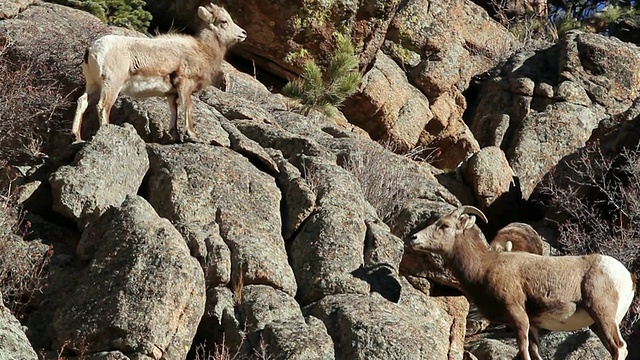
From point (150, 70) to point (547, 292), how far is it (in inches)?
191

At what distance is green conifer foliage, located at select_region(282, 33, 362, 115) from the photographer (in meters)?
17.7

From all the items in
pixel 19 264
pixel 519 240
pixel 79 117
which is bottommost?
pixel 19 264

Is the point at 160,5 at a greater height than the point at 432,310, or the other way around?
the point at 432,310

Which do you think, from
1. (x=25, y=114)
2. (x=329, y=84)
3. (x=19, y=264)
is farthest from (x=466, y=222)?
(x=329, y=84)

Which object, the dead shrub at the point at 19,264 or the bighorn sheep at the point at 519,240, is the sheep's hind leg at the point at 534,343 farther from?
the dead shrub at the point at 19,264

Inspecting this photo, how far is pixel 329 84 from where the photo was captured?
707 inches

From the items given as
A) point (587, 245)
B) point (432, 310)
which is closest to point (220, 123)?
point (432, 310)

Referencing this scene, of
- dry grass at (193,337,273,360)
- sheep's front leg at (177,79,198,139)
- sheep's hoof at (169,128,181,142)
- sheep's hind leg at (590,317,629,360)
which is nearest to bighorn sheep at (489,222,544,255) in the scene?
sheep's hind leg at (590,317,629,360)

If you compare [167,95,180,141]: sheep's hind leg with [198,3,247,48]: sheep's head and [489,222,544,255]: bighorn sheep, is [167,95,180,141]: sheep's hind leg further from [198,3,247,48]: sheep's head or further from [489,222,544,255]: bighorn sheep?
[489,222,544,255]: bighorn sheep

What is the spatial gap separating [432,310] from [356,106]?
7.22m

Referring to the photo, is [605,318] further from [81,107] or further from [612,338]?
[81,107]

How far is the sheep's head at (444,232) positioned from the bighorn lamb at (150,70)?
2669 millimetres

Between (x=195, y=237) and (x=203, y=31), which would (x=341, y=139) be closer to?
(x=203, y=31)

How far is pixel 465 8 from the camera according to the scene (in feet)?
74.0
